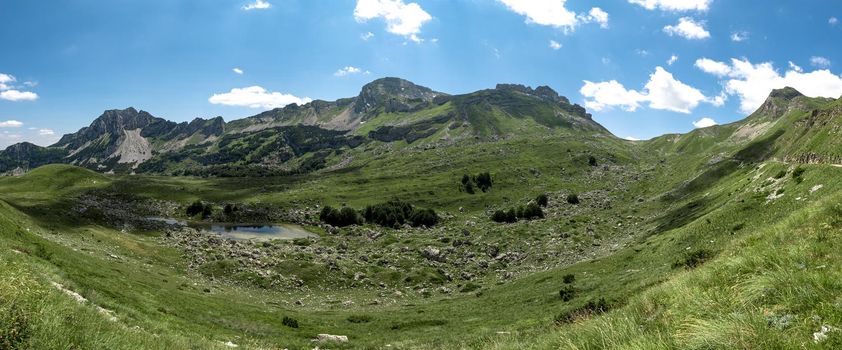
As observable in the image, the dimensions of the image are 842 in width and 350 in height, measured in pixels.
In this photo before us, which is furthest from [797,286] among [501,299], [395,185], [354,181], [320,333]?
[354,181]

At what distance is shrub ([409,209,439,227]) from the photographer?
117m

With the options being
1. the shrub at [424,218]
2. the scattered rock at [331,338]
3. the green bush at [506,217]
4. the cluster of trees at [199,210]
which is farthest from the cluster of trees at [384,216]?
the scattered rock at [331,338]

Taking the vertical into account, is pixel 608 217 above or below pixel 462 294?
above

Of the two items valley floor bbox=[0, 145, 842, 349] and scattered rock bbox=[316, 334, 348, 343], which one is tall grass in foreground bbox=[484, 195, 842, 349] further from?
scattered rock bbox=[316, 334, 348, 343]

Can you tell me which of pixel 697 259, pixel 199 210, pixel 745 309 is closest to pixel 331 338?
pixel 697 259

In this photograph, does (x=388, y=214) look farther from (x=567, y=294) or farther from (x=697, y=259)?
(x=697, y=259)

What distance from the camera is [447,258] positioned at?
71812 mm

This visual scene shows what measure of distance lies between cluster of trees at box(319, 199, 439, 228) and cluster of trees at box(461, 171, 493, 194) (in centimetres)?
3843

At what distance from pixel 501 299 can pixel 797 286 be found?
130ft

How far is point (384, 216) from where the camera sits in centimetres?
12050

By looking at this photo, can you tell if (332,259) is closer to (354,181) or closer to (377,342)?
(377,342)

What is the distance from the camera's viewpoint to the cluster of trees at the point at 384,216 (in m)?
118

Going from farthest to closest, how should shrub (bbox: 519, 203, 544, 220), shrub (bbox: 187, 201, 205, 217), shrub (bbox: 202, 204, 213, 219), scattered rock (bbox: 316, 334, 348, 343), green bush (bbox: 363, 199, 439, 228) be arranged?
shrub (bbox: 187, 201, 205, 217), shrub (bbox: 202, 204, 213, 219), green bush (bbox: 363, 199, 439, 228), shrub (bbox: 519, 203, 544, 220), scattered rock (bbox: 316, 334, 348, 343)

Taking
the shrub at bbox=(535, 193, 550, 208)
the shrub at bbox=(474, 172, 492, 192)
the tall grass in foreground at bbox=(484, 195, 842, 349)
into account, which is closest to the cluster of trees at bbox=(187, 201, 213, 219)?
the shrub at bbox=(474, 172, 492, 192)
